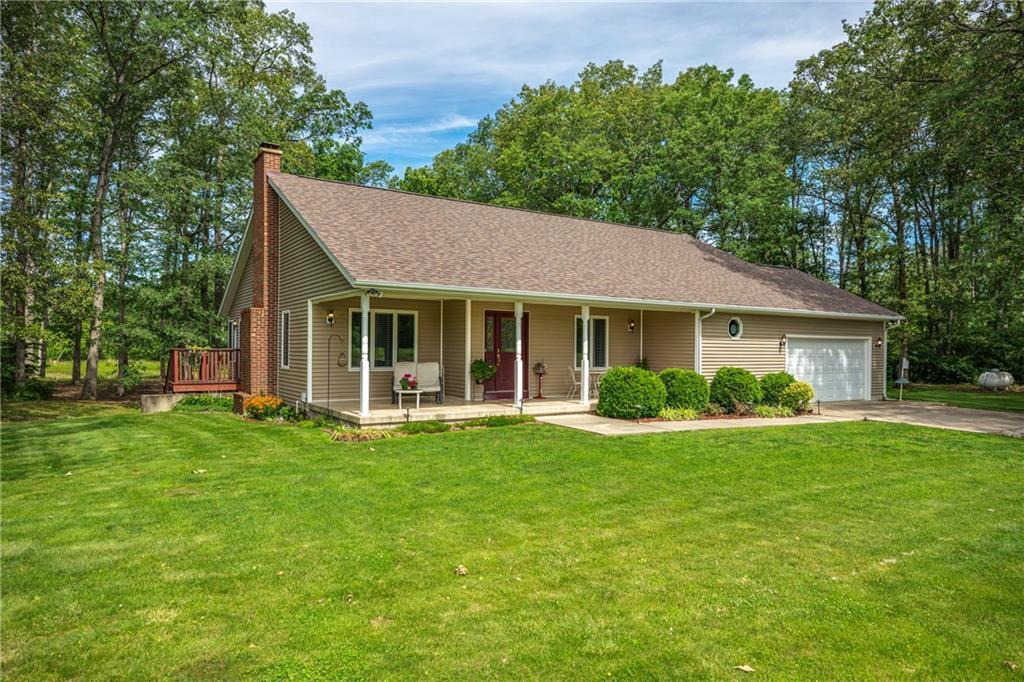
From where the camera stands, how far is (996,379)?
68.5ft

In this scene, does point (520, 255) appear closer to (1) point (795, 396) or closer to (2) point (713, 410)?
(2) point (713, 410)

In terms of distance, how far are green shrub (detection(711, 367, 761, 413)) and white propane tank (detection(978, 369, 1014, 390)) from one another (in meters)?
14.2

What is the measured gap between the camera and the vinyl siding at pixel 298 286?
11930 mm

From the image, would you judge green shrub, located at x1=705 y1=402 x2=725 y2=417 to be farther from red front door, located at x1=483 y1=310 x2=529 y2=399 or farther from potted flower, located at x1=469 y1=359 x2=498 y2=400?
potted flower, located at x1=469 y1=359 x2=498 y2=400

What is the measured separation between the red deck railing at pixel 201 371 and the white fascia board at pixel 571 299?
7.29 meters

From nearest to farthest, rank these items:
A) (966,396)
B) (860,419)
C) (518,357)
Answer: (518,357), (860,419), (966,396)

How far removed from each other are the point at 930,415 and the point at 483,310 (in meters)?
10.8

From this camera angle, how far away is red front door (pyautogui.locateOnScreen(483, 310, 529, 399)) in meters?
13.4

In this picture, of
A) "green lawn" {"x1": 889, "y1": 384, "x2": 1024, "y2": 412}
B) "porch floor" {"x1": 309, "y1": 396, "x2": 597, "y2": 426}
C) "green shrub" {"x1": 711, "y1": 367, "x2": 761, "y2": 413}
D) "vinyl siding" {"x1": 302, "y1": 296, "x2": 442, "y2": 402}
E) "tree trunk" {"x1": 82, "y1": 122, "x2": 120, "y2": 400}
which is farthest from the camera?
"tree trunk" {"x1": 82, "y1": 122, "x2": 120, "y2": 400}

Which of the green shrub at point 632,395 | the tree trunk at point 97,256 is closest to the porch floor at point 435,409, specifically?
the green shrub at point 632,395

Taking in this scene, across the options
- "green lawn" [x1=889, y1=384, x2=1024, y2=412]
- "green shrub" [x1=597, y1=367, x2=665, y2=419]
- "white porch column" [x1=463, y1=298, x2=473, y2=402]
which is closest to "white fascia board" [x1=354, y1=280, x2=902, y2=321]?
"white porch column" [x1=463, y1=298, x2=473, y2=402]

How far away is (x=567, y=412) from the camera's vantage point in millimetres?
12234

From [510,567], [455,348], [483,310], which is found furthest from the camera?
[455,348]

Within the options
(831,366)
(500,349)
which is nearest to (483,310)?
(500,349)
